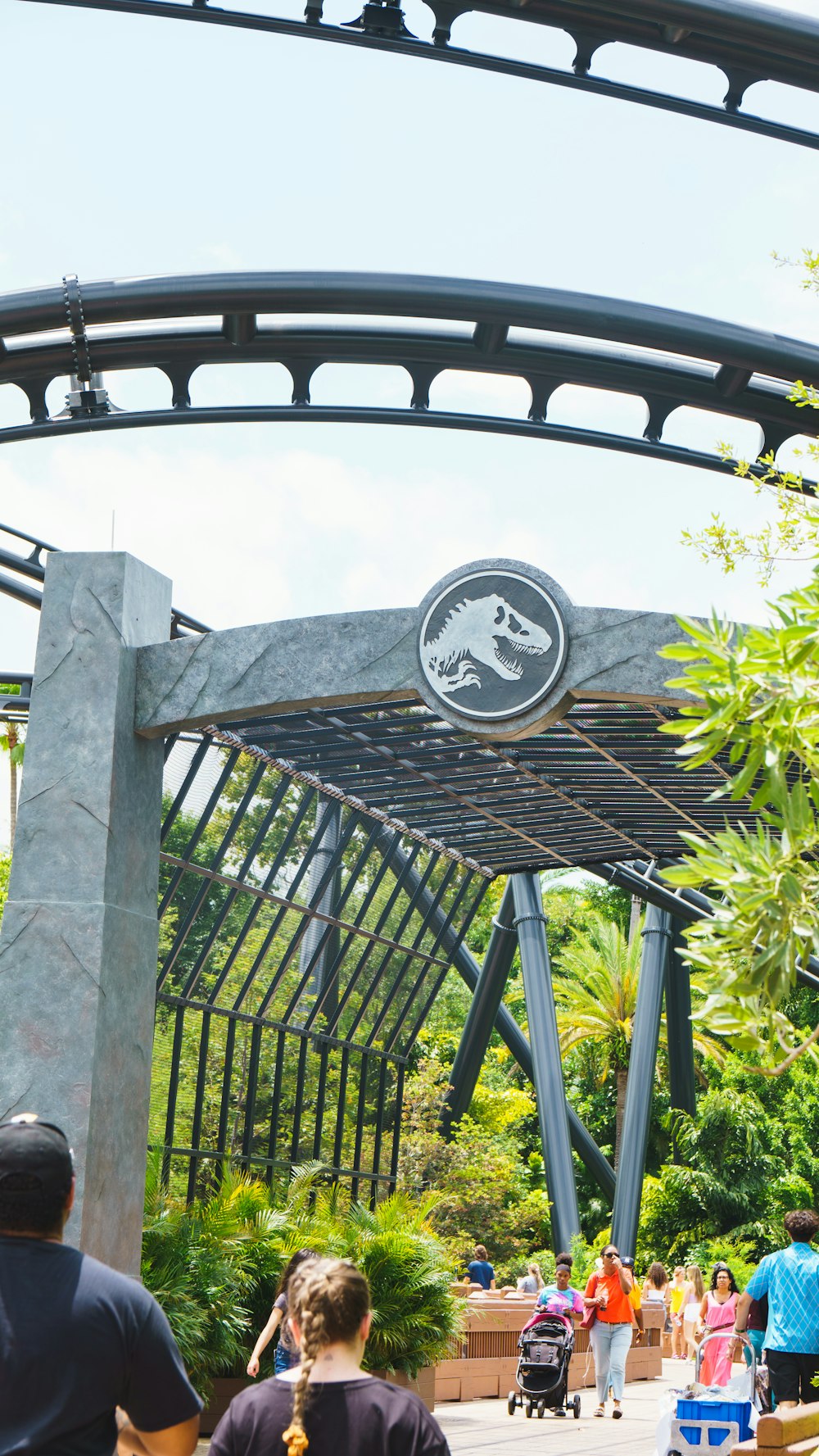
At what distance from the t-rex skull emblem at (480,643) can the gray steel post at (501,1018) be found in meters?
9.22

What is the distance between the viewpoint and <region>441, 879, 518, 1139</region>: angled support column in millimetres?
29266

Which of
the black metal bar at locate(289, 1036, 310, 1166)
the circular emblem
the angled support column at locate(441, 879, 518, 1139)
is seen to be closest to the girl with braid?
the circular emblem

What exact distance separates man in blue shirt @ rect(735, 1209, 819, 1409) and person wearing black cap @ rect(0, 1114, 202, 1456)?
6812mm

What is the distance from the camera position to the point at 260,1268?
44.5 feet

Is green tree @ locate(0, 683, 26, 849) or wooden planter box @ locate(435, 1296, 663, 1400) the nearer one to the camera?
wooden planter box @ locate(435, 1296, 663, 1400)

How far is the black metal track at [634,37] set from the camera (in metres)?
10.5

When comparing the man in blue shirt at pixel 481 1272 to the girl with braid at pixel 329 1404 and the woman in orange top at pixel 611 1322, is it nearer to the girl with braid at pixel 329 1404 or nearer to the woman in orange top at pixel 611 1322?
the woman in orange top at pixel 611 1322

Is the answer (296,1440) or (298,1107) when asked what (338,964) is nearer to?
(298,1107)

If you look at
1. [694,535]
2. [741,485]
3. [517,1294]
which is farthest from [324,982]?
[694,535]

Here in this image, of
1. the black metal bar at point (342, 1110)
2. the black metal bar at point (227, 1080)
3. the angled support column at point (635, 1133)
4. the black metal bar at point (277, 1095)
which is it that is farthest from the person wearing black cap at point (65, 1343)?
the angled support column at point (635, 1133)

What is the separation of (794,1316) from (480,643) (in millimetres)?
4554

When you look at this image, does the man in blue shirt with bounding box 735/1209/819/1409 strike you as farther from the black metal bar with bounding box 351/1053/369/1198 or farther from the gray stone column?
the black metal bar with bounding box 351/1053/369/1198

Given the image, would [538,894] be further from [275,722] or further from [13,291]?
[13,291]

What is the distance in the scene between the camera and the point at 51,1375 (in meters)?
3.15
